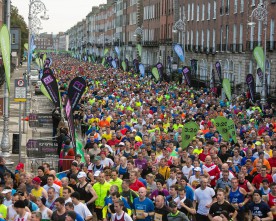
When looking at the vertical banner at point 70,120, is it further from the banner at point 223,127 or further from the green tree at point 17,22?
the green tree at point 17,22

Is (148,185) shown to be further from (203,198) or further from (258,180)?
(258,180)

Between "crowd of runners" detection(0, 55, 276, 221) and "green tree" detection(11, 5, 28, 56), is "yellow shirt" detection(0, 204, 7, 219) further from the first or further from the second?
"green tree" detection(11, 5, 28, 56)

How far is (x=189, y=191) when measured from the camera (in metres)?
14.2

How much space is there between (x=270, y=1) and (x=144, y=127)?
89.7ft

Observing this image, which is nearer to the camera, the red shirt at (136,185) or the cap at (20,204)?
the cap at (20,204)

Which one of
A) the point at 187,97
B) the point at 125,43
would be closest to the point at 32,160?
the point at 187,97

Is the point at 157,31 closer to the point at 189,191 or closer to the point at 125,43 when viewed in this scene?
the point at 125,43

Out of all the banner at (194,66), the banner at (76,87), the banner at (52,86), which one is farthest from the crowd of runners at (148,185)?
the banner at (194,66)

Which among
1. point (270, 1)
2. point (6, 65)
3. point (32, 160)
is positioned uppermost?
point (270, 1)

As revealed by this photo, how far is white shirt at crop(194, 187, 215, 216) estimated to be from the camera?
1406cm

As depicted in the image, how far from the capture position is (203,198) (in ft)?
46.3

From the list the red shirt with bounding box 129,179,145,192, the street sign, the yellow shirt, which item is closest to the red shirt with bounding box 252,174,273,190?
the red shirt with bounding box 129,179,145,192

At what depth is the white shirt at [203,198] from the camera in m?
14.1

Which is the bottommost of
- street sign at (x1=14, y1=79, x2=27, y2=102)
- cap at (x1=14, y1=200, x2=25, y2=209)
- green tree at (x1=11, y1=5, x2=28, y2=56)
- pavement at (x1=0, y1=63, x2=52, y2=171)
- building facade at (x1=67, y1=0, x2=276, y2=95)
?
pavement at (x1=0, y1=63, x2=52, y2=171)
